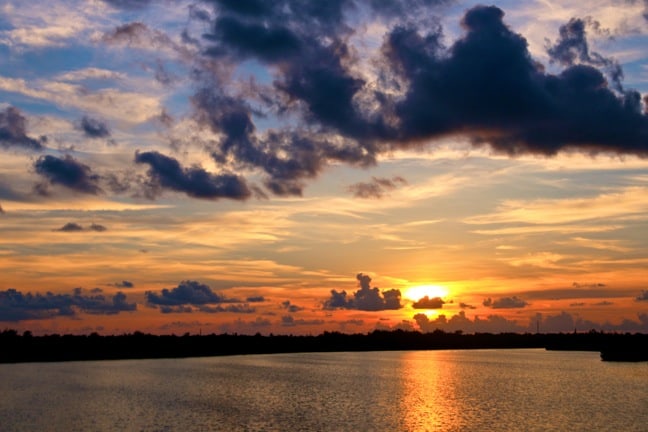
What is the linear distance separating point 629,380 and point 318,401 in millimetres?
82227

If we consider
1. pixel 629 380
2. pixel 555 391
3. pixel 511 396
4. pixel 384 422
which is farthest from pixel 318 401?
pixel 629 380

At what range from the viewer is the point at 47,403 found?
99.9m

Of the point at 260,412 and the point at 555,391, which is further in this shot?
the point at 555,391

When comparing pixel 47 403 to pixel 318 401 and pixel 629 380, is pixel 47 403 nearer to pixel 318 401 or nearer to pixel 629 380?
pixel 318 401

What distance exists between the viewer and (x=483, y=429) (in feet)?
252

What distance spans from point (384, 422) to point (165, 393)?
49.4 metres

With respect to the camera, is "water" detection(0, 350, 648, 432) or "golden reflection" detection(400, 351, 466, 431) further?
"golden reflection" detection(400, 351, 466, 431)

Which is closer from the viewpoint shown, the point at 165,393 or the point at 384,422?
the point at 384,422

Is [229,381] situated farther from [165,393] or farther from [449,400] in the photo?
[449,400]

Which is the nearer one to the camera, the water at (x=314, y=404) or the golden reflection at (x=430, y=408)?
the water at (x=314, y=404)

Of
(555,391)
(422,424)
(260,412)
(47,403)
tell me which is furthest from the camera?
(555,391)

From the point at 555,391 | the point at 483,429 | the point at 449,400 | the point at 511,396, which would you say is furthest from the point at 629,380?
the point at 483,429

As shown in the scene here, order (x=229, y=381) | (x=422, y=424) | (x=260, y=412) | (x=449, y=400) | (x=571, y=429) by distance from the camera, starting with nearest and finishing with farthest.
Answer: (x=571, y=429), (x=422, y=424), (x=260, y=412), (x=449, y=400), (x=229, y=381)

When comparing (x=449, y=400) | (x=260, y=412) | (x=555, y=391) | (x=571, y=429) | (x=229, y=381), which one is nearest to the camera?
(x=571, y=429)
